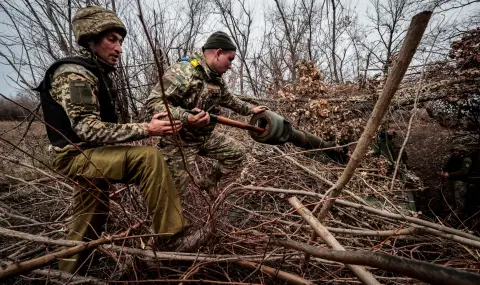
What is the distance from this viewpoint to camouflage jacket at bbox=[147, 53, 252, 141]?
2619 mm

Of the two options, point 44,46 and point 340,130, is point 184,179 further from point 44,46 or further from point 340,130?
point 44,46

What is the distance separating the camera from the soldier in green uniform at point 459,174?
4.89m

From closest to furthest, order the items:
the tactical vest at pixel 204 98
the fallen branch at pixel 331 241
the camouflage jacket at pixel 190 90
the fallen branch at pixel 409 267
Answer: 1. the fallen branch at pixel 409 267
2. the fallen branch at pixel 331 241
3. the camouflage jacket at pixel 190 90
4. the tactical vest at pixel 204 98

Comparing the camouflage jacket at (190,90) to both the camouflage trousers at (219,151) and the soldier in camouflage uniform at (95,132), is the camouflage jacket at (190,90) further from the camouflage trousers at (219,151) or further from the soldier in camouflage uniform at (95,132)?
the soldier in camouflage uniform at (95,132)

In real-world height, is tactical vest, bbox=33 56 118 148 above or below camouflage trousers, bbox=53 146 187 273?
above

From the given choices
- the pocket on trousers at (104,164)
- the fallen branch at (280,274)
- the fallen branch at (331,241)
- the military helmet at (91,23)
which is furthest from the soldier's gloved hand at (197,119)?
the fallen branch at (280,274)

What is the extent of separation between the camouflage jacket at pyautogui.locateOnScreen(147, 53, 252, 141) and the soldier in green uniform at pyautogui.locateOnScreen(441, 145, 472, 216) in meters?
4.77

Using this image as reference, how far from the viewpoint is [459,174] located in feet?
A: 16.0

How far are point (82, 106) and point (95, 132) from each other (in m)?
0.19

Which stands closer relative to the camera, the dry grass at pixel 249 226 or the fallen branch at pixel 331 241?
the fallen branch at pixel 331 241

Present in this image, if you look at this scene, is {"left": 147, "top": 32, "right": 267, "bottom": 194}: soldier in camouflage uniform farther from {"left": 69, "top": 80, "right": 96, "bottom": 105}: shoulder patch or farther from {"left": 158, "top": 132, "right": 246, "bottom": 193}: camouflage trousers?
{"left": 69, "top": 80, "right": 96, "bottom": 105}: shoulder patch

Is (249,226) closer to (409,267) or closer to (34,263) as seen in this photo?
(34,263)

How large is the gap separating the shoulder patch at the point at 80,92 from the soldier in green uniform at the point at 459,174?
593 cm

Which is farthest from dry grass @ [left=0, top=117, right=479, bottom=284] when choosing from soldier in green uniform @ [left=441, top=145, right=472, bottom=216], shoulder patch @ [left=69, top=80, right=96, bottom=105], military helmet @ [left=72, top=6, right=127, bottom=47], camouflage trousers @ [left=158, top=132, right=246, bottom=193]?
soldier in green uniform @ [left=441, top=145, right=472, bottom=216]
